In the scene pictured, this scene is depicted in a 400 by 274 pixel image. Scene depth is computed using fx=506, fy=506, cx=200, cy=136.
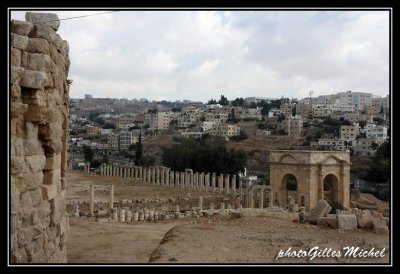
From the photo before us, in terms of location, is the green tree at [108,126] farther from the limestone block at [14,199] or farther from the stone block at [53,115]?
the limestone block at [14,199]

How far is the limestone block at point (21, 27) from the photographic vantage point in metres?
6.36

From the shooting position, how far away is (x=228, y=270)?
599cm

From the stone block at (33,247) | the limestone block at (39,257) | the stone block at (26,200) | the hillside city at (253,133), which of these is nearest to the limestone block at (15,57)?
the stone block at (26,200)

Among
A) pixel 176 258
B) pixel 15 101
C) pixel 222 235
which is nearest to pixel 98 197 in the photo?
pixel 222 235

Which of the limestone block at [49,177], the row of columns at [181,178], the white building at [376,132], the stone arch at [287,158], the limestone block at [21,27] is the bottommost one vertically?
the row of columns at [181,178]

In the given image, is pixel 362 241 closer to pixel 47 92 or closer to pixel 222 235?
pixel 222 235

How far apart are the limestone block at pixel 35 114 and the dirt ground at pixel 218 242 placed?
363 centimetres

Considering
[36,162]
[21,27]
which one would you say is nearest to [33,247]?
[36,162]

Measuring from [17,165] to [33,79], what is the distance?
112 centimetres

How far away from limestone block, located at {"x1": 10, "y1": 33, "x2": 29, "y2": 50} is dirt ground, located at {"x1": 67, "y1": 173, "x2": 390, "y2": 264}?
4.44 meters

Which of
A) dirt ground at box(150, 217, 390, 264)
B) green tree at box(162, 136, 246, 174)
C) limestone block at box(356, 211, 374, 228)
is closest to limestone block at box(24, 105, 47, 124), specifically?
dirt ground at box(150, 217, 390, 264)

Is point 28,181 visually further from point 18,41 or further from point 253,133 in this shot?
point 253,133

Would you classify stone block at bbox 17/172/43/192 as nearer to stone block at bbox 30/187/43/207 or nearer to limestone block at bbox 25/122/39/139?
stone block at bbox 30/187/43/207

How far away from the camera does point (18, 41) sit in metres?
6.25
